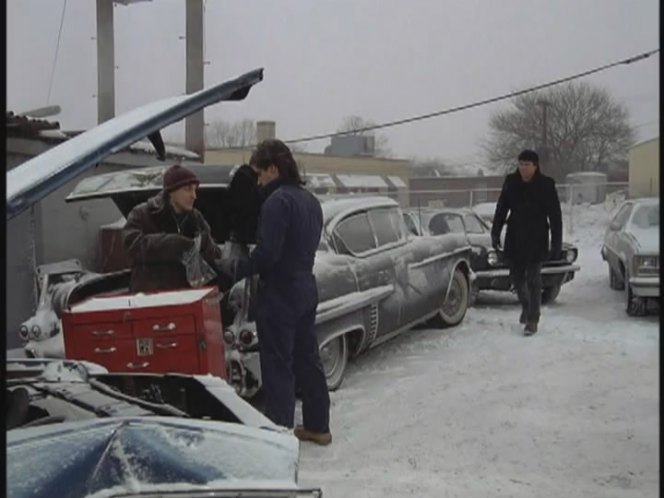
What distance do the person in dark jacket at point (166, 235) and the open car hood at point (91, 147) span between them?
5.01ft

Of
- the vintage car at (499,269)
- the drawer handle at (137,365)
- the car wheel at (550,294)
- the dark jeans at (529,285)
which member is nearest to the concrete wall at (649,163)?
the vintage car at (499,269)

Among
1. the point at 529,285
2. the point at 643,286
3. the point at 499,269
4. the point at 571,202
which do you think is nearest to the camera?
the point at 529,285

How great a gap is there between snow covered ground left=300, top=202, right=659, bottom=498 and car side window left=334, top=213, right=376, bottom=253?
964 millimetres

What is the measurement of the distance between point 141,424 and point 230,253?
2822 mm

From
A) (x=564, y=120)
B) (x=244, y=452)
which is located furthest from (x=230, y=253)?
(x=564, y=120)

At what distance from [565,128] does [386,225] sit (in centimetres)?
1050

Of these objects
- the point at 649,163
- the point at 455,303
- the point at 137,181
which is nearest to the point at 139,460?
the point at 649,163

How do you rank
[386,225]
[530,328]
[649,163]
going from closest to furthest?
[649,163] < [386,225] < [530,328]

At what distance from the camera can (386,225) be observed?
6430mm

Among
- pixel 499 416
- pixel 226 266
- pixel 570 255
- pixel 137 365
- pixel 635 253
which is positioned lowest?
pixel 499 416

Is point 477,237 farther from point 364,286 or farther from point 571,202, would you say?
point 571,202

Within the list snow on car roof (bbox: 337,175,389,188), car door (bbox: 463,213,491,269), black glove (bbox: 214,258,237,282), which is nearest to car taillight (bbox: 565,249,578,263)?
car door (bbox: 463,213,491,269)

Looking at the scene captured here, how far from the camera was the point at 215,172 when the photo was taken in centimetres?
481

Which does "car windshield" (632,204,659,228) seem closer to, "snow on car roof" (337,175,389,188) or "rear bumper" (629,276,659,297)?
"rear bumper" (629,276,659,297)
